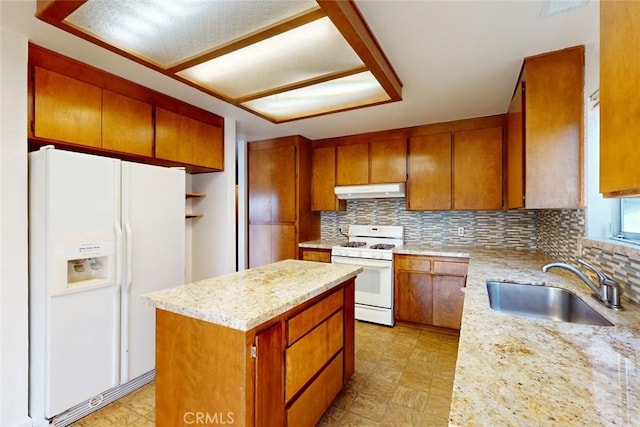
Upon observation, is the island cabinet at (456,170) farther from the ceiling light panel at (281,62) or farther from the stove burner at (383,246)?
the ceiling light panel at (281,62)

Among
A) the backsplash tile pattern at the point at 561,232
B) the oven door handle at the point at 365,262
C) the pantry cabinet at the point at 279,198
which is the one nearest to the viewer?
the backsplash tile pattern at the point at 561,232

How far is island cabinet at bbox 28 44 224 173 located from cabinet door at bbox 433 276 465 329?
273cm

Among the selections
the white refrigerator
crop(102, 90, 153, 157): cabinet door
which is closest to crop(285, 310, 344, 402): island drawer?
the white refrigerator

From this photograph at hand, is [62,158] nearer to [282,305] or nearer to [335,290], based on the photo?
[282,305]

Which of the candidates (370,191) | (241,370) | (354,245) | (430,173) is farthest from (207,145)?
(430,173)

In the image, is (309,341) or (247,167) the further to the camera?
(247,167)

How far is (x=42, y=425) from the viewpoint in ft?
5.57

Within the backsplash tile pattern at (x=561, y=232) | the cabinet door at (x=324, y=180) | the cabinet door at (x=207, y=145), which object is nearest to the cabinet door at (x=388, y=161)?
the cabinet door at (x=324, y=180)

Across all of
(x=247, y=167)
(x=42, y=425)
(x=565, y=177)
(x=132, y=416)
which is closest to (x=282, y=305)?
(x=132, y=416)

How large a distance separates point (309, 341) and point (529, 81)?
2.15 meters

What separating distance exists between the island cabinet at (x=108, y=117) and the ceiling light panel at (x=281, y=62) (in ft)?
1.94

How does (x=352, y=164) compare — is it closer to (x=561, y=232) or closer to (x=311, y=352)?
(x=561, y=232)

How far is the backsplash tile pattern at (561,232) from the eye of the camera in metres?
1.96

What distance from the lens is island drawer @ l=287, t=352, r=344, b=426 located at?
1518mm
